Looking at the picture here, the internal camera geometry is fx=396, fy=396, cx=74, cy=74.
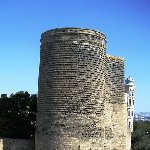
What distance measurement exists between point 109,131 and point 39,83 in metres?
5.49

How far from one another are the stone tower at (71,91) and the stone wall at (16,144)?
1480 millimetres

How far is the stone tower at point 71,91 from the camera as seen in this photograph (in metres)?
21.9

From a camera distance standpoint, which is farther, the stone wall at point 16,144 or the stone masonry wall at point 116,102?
the stone masonry wall at point 116,102

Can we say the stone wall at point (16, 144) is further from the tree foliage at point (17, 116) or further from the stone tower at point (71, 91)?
the tree foliage at point (17, 116)

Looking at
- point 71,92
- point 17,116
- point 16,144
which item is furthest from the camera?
point 17,116

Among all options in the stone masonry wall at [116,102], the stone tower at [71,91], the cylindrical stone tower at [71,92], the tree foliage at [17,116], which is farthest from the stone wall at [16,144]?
the stone masonry wall at [116,102]

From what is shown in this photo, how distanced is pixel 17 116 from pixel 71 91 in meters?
7.89

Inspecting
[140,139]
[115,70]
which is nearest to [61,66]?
[115,70]

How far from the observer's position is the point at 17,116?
2850cm

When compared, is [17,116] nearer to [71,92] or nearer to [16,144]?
[16,144]

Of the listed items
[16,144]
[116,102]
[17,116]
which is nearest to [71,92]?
[16,144]

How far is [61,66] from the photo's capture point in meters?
22.2

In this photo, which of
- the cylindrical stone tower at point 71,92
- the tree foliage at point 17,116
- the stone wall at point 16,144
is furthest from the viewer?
the tree foliage at point 17,116

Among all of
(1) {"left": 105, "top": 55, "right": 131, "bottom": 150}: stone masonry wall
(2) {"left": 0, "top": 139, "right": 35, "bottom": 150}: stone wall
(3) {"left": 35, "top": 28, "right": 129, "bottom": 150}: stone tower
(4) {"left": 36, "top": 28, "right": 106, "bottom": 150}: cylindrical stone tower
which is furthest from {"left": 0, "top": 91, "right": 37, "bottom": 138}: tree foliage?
(1) {"left": 105, "top": 55, "right": 131, "bottom": 150}: stone masonry wall
